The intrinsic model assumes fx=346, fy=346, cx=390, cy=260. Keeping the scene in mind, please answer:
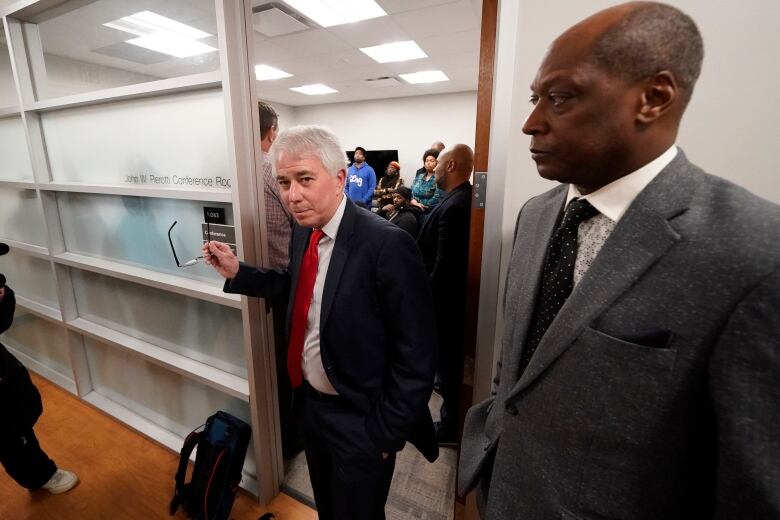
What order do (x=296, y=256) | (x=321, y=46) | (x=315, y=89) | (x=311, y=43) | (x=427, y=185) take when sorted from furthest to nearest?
(x=315, y=89) < (x=321, y=46) < (x=311, y=43) < (x=427, y=185) < (x=296, y=256)

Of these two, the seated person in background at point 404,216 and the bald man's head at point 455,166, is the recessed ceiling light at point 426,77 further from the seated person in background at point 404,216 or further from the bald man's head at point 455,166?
the bald man's head at point 455,166

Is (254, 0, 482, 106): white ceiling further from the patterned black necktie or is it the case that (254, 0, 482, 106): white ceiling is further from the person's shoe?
the person's shoe

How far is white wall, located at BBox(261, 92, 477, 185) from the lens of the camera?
7.76 meters

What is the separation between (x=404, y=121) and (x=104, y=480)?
8141 mm

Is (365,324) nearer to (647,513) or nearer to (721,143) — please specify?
(647,513)

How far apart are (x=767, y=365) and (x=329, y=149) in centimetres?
103

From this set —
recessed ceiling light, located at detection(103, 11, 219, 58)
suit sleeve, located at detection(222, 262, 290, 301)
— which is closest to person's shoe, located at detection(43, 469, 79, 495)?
suit sleeve, located at detection(222, 262, 290, 301)

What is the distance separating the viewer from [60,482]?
1747 mm

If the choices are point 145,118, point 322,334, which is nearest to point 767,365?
point 322,334

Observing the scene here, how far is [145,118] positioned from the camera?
1.55m

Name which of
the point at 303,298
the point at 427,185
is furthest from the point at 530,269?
the point at 427,185

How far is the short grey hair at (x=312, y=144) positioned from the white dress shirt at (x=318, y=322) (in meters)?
0.14

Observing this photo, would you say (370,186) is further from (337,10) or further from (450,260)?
(450,260)

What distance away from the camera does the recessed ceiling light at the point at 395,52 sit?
182 inches
